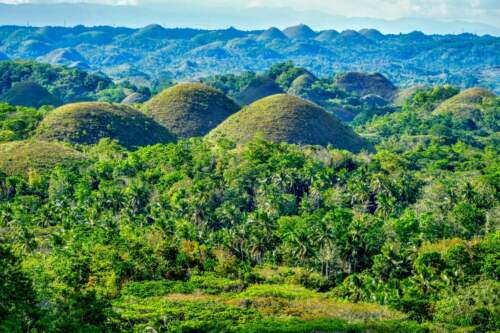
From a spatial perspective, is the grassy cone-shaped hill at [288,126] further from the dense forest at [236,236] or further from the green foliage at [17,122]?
the green foliage at [17,122]

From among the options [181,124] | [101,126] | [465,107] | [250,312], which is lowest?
[250,312]

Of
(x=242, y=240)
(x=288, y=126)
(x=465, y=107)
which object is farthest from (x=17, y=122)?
(x=465, y=107)

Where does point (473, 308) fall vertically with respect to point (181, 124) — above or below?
below

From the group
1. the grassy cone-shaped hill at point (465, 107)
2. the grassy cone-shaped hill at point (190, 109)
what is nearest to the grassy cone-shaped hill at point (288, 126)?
the grassy cone-shaped hill at point (190, 109)

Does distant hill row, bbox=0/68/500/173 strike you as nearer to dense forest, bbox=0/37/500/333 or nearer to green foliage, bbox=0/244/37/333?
dense forest, bbox=0/37/500/333

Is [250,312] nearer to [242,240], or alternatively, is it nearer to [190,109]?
[242,240]

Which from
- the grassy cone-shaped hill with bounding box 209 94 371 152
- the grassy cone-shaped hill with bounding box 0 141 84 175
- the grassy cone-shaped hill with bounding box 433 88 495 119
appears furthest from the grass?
the grassy cone-shaped hill with bounding box 433 88 495 119
